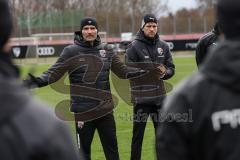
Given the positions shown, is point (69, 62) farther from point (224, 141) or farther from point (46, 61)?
point (46, 61)

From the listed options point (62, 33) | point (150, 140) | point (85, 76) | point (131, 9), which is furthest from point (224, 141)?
point (131, 9)

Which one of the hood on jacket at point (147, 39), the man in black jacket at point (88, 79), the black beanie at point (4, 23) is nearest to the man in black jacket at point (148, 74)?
the hood on jacket at point (147, 39)

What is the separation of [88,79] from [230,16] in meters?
4.92

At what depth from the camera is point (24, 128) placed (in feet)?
6.88

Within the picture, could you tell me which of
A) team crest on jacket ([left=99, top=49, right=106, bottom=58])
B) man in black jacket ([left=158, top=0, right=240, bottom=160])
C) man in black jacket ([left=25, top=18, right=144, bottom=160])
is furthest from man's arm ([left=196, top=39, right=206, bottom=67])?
man in black jacket ([left=158, top=0, right=240, bottom=160])

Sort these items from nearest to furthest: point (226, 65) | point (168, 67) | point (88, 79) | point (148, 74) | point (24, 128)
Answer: point (24, 128), point (226, 65), point (88, 79), point (148, 74), point (168, 67)

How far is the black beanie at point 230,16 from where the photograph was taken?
8.22 feet

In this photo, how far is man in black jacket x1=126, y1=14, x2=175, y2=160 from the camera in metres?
8.02

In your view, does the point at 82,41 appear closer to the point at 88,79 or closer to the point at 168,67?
the point at 88,79

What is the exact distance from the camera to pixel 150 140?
1059 centimetres

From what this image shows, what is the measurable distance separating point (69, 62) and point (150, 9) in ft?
230

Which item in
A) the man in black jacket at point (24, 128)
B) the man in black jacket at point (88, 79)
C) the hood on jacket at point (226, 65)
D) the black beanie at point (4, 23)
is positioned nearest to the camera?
the man in black jacket at point (24, 128)

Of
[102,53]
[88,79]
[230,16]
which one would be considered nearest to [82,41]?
[102,53]

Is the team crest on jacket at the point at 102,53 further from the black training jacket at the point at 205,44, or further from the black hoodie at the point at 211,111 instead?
the black hoodie at the point at 211,111
